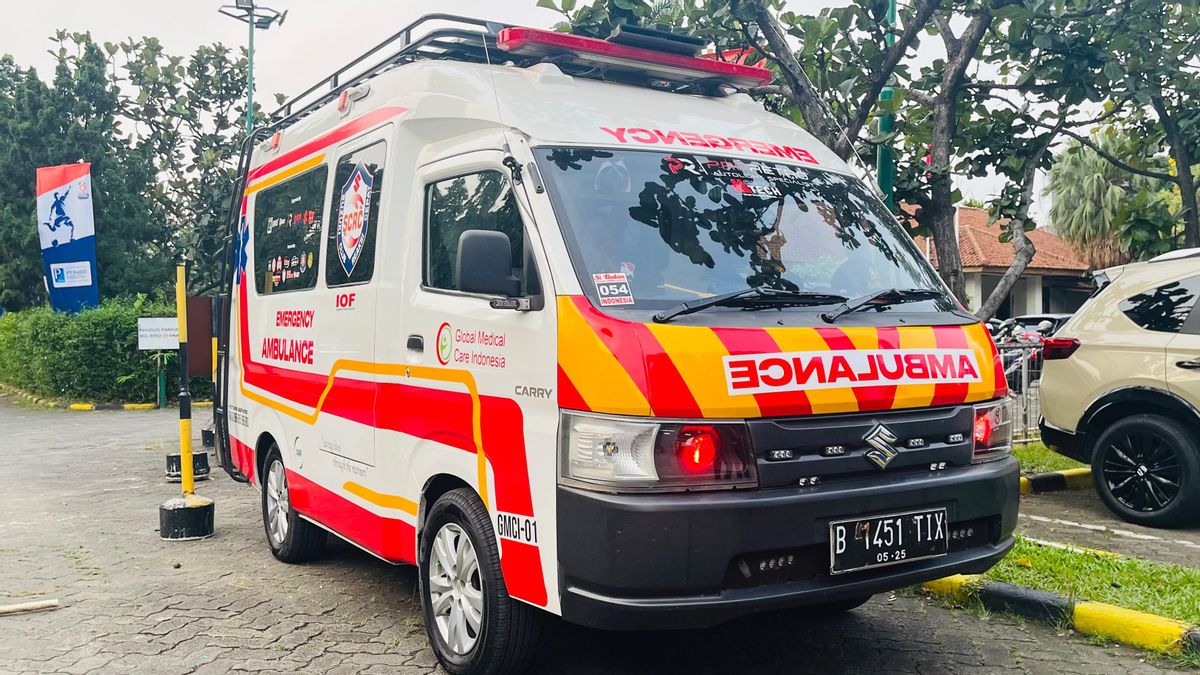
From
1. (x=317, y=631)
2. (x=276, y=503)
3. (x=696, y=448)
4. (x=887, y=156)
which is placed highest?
(x=887, y=156)

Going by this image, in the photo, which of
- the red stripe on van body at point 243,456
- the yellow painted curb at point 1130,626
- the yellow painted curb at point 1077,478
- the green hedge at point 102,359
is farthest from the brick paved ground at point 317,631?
the green hedge at point 102,359

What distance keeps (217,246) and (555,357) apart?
571 inches

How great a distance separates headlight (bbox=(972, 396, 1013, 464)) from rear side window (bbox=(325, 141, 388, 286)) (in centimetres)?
290

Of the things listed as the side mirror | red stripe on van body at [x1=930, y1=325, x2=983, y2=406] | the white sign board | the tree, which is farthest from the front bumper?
the tree

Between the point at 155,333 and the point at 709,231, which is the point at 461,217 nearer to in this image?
the point at 709,231

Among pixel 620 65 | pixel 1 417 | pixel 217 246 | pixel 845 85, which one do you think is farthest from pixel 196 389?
pixel 620 65

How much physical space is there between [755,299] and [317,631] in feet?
9.37

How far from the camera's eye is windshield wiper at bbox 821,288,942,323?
3918 mm

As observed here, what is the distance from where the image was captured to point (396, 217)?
4.94m

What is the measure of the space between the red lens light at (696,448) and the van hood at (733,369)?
0.18 feet

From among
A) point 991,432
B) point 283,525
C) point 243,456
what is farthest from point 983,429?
point 243,456

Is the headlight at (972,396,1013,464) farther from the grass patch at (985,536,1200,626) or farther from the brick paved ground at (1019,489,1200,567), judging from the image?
the brick paved ground at (1019,489,1200,567)

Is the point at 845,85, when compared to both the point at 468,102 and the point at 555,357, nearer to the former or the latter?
the point at 468,102

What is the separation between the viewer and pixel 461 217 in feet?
14.8
